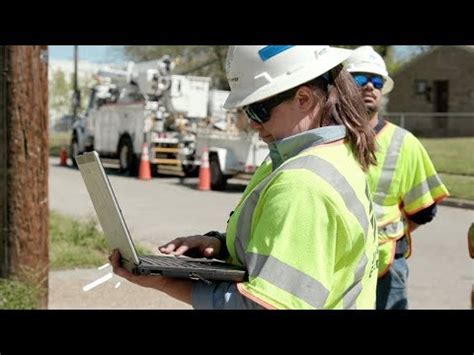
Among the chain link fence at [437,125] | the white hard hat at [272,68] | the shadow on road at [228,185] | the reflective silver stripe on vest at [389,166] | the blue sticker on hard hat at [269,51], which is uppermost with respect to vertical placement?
the blue sticker on hard hat at [269,51]

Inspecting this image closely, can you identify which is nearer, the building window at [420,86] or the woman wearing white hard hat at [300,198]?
the woman wearing white hard hat at [300,198]

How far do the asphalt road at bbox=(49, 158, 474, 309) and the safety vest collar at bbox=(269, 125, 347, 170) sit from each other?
356 cm

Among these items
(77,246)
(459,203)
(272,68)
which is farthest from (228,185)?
(272,68)

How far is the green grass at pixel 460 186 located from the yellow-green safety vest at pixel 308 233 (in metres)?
14.0

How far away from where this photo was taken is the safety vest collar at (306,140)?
2039 mm

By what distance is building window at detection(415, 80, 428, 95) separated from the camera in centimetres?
3951

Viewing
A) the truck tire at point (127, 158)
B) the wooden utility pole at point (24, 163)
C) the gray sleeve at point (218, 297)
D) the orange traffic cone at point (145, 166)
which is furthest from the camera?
the truck tire at point (127, 158)

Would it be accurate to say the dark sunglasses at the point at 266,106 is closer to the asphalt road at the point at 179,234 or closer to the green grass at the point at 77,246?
the asphalt road at the point at 179,234

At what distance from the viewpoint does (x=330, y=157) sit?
1.99m

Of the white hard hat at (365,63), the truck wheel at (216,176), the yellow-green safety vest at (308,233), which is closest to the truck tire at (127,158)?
the truck wheel at (216,176)

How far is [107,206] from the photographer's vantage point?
210 centimetres

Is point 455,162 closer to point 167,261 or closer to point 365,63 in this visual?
point 365,63

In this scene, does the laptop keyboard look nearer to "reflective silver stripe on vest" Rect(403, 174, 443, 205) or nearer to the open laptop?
the open laptop

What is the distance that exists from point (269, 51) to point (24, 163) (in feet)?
13.9
